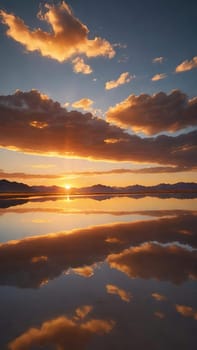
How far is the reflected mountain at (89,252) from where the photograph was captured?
668 centimetres

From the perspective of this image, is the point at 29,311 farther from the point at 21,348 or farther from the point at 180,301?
the point at 180,301

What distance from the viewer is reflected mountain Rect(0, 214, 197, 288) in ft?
21.9

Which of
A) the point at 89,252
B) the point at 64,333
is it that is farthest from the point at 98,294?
the point at 89,252

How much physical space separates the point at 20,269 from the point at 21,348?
3.83 m

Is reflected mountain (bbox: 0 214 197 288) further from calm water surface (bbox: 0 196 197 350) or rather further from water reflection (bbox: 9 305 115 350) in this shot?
water reflection (bbox: 9 305 115 350)

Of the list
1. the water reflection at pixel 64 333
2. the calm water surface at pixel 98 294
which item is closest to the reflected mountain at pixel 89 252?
the calm water surface at pixel 98 294

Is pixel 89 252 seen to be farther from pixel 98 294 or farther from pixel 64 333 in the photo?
pixel 64 333

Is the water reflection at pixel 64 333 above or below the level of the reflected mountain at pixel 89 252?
below

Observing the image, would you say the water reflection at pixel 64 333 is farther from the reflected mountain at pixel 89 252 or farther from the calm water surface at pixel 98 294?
the reflected mountain at pixel 89 252

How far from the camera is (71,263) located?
25.2 ft

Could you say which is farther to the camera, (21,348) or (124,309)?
(124,309)

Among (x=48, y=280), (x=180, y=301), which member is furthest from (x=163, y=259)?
(x=48, y=280)

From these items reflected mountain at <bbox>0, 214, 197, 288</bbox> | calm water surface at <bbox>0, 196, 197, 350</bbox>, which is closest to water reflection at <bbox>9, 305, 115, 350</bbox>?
calm water surface at <bbox>0, 196, 197, 350</bbox>

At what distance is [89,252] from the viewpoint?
29.4 ft
